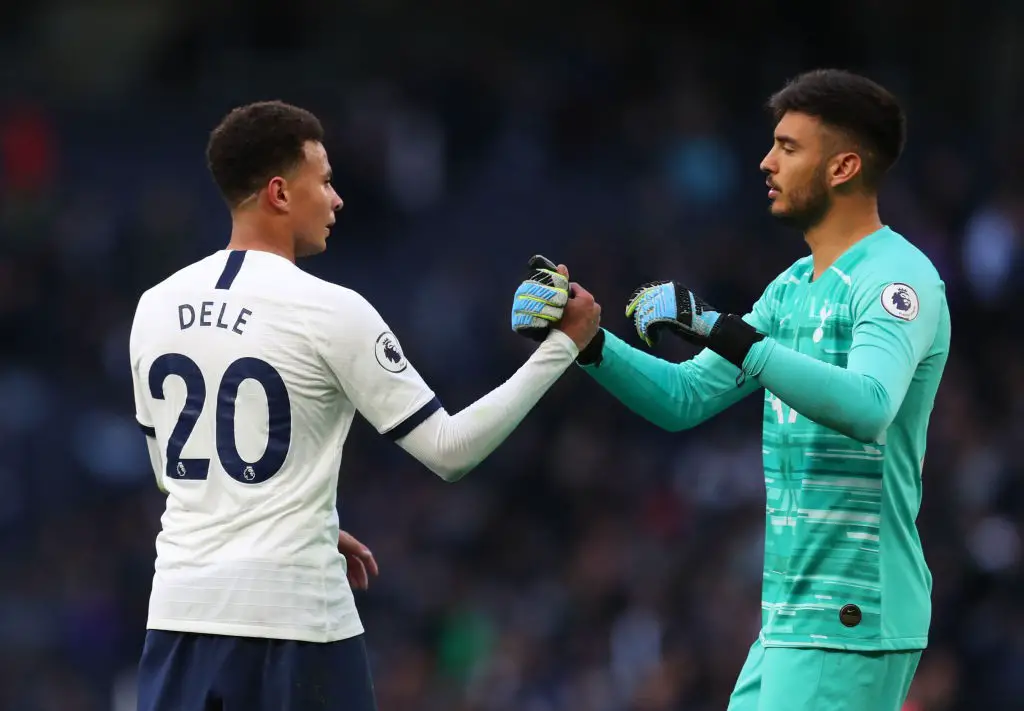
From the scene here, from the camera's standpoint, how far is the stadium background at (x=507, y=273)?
10242 mm

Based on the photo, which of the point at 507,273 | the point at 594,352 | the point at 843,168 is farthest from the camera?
the point at 507,273

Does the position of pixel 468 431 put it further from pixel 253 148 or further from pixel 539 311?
pixel 253 148

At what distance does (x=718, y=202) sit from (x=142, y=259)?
478 cm

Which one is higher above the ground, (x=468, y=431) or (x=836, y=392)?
(x=836, y=392)

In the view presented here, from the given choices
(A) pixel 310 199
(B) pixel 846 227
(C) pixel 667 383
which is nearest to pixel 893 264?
(B) pixel 846 227

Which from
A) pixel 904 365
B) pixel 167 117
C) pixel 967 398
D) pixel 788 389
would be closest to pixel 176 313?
pixel 788 389

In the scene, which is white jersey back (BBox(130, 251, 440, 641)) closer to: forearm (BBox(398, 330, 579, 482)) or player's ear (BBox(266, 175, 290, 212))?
forearm (BBox(398, 330, 579, 482))

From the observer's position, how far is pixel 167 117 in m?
14.4

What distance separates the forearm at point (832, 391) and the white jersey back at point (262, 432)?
0.90 m

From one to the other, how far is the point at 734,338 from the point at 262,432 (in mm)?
1243

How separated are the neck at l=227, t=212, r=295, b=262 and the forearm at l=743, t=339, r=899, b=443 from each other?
1340mm

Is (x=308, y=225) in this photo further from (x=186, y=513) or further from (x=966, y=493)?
(x=966, y=493)

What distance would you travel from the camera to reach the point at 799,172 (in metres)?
4.56

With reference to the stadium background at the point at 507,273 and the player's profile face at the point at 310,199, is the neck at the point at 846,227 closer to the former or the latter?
the player's profile face at the point at 310,199
